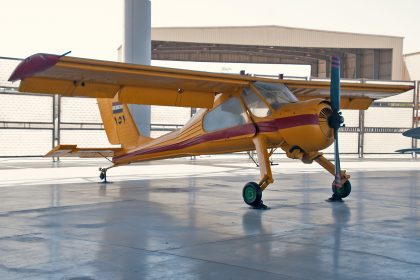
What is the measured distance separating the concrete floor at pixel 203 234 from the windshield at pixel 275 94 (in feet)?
6.86

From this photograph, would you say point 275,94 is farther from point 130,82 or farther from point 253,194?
point 130,82

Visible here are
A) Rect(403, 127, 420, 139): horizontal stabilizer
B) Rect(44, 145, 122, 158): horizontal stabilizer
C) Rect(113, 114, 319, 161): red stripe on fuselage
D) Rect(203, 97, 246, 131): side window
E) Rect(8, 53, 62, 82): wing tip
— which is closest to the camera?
Rect(8, 53, 62, 82): wing tip

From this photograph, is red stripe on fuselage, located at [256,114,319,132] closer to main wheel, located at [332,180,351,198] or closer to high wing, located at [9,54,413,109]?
high wing, located at [9,54,413,109]

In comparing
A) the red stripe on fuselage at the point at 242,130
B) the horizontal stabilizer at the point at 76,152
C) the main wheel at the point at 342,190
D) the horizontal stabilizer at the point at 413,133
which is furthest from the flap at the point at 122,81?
the horizontal stabilizer at the point at 413,133

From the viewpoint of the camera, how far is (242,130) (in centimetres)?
1237

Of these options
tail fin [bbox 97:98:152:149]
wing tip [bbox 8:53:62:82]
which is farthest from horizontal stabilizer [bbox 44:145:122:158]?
wing tip [bbox 8:53:62:82]

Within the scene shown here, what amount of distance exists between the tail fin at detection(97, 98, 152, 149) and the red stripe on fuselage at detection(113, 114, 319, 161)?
0.51 metres

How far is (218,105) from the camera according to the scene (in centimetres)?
1329

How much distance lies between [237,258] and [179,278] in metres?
1.08

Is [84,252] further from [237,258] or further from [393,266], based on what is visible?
[393,266]

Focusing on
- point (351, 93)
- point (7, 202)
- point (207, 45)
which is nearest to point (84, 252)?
point (7, 202)

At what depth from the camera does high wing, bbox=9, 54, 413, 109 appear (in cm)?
1004

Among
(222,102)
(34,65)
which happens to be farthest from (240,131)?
(34,65)

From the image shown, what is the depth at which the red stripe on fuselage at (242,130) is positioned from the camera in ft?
36.3
